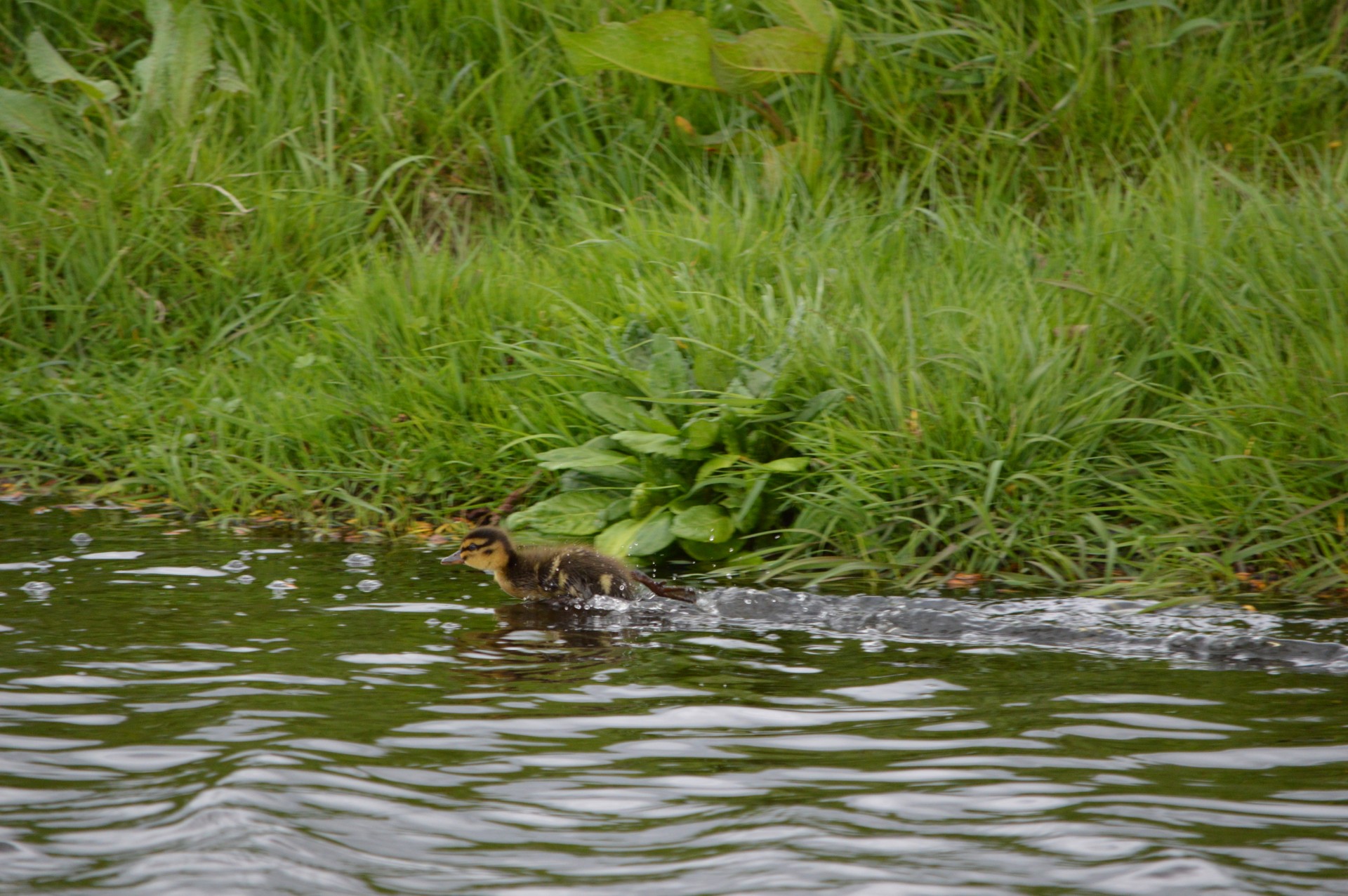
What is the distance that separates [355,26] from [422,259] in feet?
7.82

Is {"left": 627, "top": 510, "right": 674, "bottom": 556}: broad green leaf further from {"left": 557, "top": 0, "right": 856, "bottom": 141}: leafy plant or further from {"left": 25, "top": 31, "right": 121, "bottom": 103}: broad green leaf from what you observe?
{"left": 25, "top": 31, "right": 121, "bottom": 103}: broad green leaf

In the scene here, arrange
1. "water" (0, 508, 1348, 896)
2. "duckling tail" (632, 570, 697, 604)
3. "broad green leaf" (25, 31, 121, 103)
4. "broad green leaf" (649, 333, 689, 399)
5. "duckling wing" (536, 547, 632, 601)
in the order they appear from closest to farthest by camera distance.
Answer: "water" (0, 508, 1348, 896)
"duckling tail" (632, 570, 697, 604)
"duckling wing" (536, 547, 632, 601)
"broad green leaf" (649, 333, 689, 399)
"broad green leaf" (25, 31, 121, 103)

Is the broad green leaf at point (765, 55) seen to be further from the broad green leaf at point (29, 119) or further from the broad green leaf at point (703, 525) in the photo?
the broad green leaf at point (29, 119)

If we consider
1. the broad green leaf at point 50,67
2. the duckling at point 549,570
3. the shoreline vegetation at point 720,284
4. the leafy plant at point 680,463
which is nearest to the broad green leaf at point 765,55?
the shoreline vegetation at point 720,284

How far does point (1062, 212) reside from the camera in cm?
795

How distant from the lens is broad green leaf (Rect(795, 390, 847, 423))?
6074 mm

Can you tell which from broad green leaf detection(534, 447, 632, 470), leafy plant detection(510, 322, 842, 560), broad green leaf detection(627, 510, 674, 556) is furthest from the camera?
broad green leaf detection(534, 447, 632, 470)

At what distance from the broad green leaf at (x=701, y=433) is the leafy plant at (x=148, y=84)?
4259 millimetres

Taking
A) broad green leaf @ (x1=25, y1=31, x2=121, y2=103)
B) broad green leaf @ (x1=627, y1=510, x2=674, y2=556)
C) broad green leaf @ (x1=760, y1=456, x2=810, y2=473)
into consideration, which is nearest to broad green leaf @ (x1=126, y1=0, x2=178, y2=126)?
broad green leaf @ (x1=25, y1=31, x2=121, y2=103)

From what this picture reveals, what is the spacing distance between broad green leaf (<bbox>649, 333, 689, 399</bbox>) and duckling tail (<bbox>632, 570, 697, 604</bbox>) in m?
1.00

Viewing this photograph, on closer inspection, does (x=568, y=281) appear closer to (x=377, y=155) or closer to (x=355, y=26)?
(x=377, y=155)

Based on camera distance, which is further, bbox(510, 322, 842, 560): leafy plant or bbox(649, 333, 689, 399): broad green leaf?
bbox(649, 333, 689, 399): broad green leaf

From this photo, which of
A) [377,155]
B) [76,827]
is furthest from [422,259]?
[76,827]

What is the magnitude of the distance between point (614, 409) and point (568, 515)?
510 millimetres
